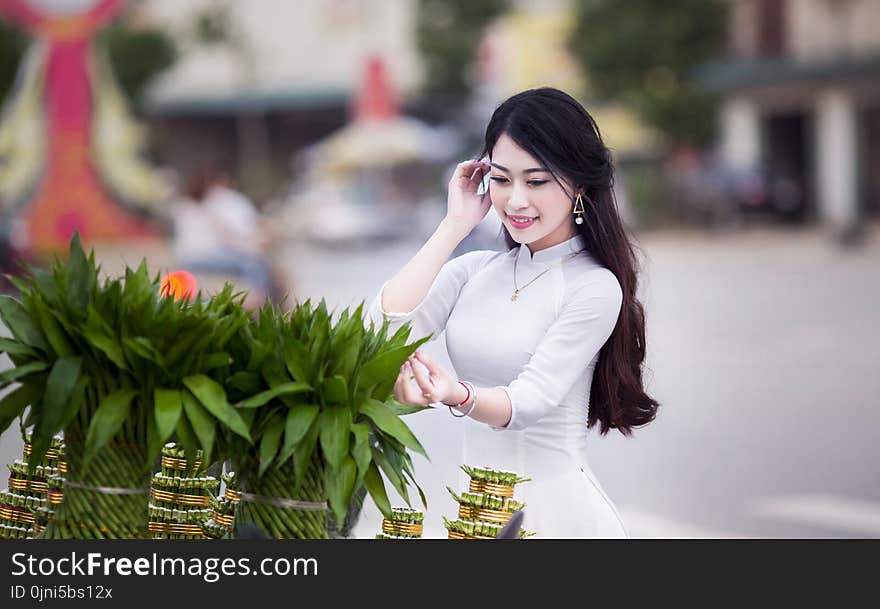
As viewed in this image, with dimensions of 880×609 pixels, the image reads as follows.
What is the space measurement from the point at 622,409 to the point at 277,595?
873 mm

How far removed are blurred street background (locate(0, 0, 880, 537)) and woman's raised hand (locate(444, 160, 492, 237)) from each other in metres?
5.35

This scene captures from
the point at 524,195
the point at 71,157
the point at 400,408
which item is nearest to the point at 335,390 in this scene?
the point at 400,408

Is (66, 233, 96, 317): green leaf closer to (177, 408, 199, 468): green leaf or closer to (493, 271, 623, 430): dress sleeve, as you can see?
(177, 408, 199, 468): green leaf

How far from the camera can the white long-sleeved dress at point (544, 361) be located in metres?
2.04

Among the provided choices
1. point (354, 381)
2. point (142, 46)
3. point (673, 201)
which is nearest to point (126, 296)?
point (354, 381)

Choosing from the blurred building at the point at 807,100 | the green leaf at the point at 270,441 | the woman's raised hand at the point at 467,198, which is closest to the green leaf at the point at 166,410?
the green leaf at the point at 270,441

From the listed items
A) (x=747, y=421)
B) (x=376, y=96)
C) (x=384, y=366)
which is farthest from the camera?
(x=376, y=96)

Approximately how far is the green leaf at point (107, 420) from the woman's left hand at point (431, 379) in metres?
0.41

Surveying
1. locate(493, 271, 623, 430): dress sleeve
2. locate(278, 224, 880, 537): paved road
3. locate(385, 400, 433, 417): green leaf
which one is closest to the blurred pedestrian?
locate(278, 224, 880, 537): paved road

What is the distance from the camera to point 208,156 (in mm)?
32125

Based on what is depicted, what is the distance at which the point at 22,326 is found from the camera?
1557mm

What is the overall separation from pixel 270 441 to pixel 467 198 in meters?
0.74

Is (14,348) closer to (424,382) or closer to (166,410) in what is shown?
(166,410)

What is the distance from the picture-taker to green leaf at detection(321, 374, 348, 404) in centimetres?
156
